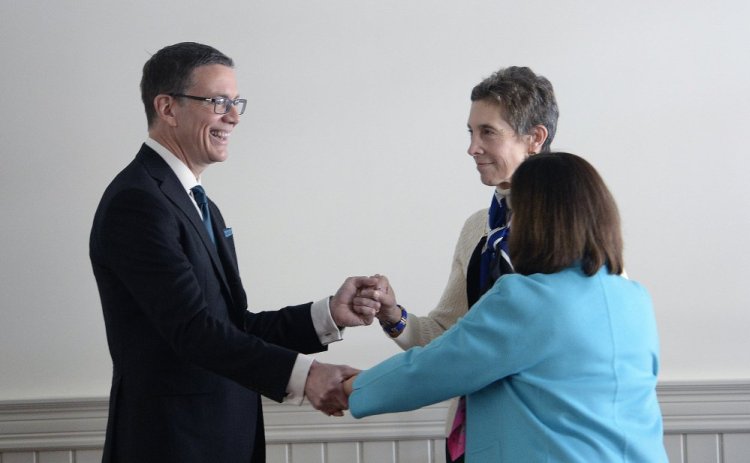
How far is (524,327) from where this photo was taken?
55.4 inches

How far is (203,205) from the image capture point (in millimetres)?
1981

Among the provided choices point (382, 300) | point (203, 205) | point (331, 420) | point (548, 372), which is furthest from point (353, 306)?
point (548, 372)

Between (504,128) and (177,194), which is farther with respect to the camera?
(504,128)

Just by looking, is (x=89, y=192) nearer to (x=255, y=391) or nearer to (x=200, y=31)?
(x=200, y=31)

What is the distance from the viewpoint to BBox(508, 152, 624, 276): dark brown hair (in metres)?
1.45

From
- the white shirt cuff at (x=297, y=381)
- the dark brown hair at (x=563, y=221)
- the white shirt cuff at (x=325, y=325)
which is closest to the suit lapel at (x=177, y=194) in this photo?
the white shirt cuff at (x=297, y=381)

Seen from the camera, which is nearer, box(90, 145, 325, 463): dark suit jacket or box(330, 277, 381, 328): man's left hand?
box(90, 145, 325, 463): dark suit jacket

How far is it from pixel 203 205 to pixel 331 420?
107cm

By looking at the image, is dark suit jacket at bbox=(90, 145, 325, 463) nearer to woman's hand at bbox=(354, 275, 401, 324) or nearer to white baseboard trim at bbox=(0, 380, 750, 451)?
woman's hand at bbox=(354, 275, 401, 324)

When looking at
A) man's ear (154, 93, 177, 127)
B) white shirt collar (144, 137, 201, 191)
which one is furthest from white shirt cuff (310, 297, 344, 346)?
man's ear (154, 93, 177, 127)

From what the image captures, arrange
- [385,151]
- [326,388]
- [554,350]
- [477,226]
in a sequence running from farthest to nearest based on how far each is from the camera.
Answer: [385,151] → [477,226] → [326,388] → [554,350]

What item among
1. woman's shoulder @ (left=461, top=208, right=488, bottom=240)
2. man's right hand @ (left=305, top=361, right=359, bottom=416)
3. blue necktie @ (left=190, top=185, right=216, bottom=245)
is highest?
blue necktie @ (left=190, top=185, right=216, bottom=245)

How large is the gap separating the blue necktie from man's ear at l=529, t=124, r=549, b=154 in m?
0.74

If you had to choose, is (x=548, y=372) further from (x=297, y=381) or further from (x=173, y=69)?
(x=173, y=69)
